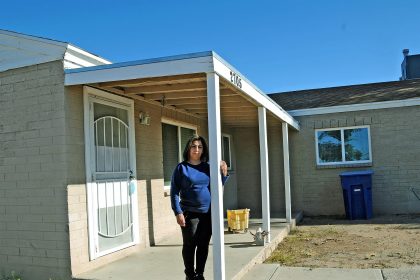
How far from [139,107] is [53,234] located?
2561 millimetres

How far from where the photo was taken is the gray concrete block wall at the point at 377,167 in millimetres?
Result: 11156

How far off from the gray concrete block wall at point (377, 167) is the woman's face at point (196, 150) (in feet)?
26.1

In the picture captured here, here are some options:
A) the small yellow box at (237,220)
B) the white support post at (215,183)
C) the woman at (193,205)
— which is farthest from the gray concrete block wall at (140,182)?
the white support post at (215,183)

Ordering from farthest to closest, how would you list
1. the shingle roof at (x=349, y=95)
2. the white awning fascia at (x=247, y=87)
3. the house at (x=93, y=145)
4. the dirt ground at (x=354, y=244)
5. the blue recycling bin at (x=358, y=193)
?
the shingle roof at (x=349, y=95)
the blue recycling bin at (x=358, y=193)
the dirt ground at (x=354, y=244)
the house at (x=93, y=145)
the white awning fascia at (x=247, y=87)

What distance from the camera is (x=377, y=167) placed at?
11.3 m

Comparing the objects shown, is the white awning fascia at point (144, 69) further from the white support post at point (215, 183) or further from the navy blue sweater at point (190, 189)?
the navy blue sweater at point (190, 189)

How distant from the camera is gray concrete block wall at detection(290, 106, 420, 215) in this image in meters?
11.2

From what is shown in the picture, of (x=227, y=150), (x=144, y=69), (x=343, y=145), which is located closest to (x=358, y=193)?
(x=343, y=145)

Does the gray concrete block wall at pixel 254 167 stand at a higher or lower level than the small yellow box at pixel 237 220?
A: higher

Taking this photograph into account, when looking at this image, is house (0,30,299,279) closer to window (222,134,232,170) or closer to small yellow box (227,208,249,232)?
small yellow box (227,208,249,232)

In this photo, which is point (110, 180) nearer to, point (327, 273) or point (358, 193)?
point (327, 273)

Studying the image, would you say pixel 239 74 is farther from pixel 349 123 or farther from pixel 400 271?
pixel 349 123

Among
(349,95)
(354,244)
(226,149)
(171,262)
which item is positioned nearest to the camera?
(171,262)

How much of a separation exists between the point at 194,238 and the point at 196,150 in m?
0.92
